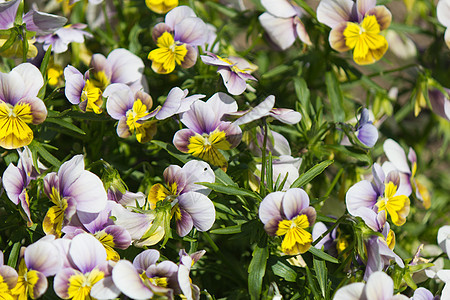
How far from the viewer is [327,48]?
1442 mm

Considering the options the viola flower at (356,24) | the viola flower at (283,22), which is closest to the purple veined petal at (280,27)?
the viola flower at (283,22)

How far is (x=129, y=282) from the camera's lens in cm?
88

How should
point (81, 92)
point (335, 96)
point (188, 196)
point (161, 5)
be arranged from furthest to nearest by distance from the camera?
point (335, 96)
point (161, 5)
point (81, 92)
point (188, 196)

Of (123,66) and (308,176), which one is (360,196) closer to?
(308,176)

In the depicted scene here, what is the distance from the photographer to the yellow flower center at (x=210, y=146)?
106 centimetres

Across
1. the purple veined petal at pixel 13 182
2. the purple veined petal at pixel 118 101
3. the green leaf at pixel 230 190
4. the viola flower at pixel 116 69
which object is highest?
the purple veined petal at pixel 118 101

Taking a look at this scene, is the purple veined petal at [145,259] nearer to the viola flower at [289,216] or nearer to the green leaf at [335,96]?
the viola flower at [289,216]

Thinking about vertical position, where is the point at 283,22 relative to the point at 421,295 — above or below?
above

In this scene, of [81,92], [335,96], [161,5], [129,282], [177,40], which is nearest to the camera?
[129,282]

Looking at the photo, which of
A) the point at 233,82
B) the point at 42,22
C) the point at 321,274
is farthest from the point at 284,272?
the point at 42,22

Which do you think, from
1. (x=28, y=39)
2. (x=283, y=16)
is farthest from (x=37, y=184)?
(x=283, y=16)

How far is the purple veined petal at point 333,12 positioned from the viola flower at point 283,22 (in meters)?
0.09

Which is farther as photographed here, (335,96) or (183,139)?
(335,96)

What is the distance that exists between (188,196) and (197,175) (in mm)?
54
